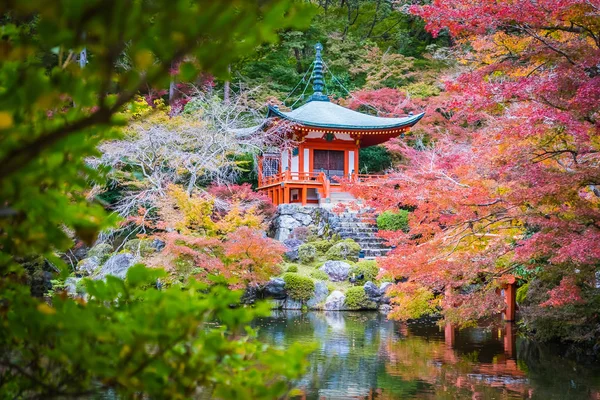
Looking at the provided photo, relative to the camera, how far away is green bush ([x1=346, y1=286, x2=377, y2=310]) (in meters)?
11.9

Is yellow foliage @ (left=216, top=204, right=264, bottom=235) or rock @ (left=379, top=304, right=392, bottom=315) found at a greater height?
yellow foliage @ (left=216, top=204, right=264, bottom=235)

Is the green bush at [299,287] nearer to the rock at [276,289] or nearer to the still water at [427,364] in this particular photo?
the rock at [276,289]

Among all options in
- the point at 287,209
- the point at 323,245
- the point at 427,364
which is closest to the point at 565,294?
the point at 427,364

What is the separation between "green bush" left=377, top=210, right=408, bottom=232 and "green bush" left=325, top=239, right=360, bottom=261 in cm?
167

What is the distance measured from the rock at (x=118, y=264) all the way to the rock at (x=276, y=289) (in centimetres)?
285

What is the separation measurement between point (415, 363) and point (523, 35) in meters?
3.96

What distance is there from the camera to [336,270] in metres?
13.0

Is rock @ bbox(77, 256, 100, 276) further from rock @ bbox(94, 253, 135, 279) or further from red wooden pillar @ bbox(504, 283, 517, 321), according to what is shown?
red wooden pillar @ bbox(504, 283, 517, 321)

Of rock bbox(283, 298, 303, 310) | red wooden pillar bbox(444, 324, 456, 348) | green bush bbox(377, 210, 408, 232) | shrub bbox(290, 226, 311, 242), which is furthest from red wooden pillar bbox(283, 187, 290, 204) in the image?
red wooden pillar bbox(444, 324, 456, 348)

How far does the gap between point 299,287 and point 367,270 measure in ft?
5.59

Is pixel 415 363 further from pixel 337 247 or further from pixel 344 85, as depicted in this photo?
pixel 344 85

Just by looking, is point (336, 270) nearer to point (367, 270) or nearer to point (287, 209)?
point (367, 270)

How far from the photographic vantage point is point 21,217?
1.31 metres

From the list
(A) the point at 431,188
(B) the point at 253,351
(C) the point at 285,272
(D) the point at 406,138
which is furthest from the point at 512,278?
(D) the point at 406,138
